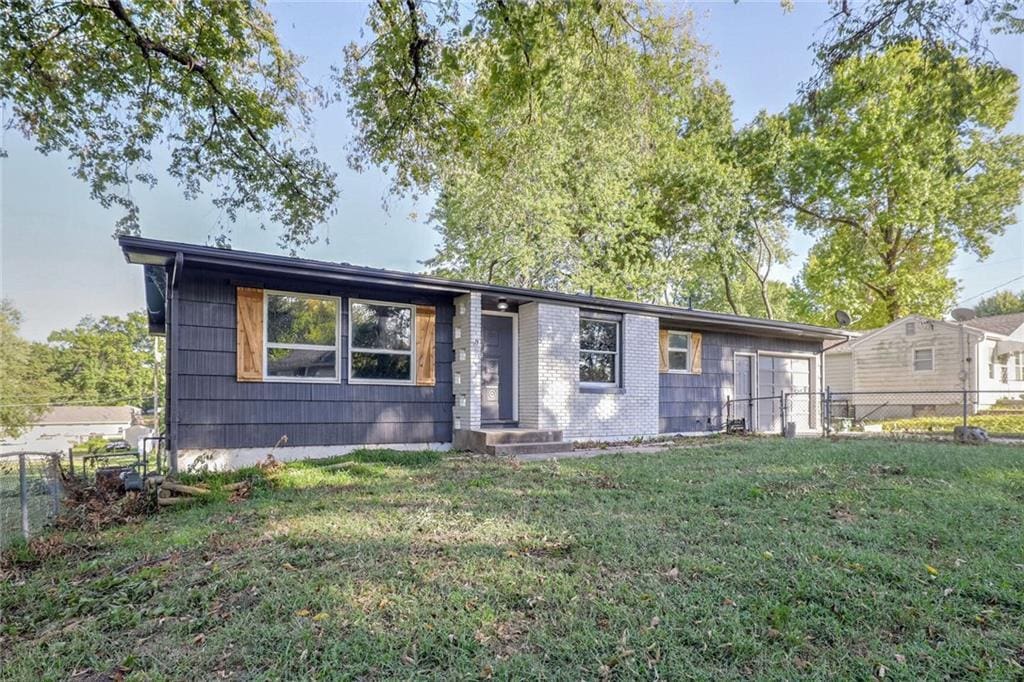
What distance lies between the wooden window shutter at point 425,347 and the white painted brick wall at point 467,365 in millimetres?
425

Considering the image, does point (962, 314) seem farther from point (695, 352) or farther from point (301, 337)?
point (301, 337)

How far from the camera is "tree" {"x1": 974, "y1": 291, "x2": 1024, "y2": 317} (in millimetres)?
39056

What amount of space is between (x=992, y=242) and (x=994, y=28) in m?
21.6

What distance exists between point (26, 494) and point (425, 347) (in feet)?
17.2

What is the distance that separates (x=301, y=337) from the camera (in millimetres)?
7699

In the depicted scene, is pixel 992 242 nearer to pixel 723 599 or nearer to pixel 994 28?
pixel 994 28

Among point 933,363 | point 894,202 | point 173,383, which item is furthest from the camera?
point 894,202

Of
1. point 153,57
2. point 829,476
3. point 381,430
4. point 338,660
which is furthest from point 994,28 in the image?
point 153,57

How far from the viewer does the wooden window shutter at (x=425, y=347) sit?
8.57 m

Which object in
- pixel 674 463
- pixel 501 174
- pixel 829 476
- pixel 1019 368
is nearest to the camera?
pixel 829 476

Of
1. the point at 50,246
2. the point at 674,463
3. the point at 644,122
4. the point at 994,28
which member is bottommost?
the point at 674,463

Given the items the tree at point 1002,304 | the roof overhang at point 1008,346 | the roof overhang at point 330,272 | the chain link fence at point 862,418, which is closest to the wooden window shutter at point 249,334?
the roof overhang at point 330,272

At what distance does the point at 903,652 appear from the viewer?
7.56ft

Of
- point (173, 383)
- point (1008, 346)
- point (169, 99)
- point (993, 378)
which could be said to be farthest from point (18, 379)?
point (1008, 346)
